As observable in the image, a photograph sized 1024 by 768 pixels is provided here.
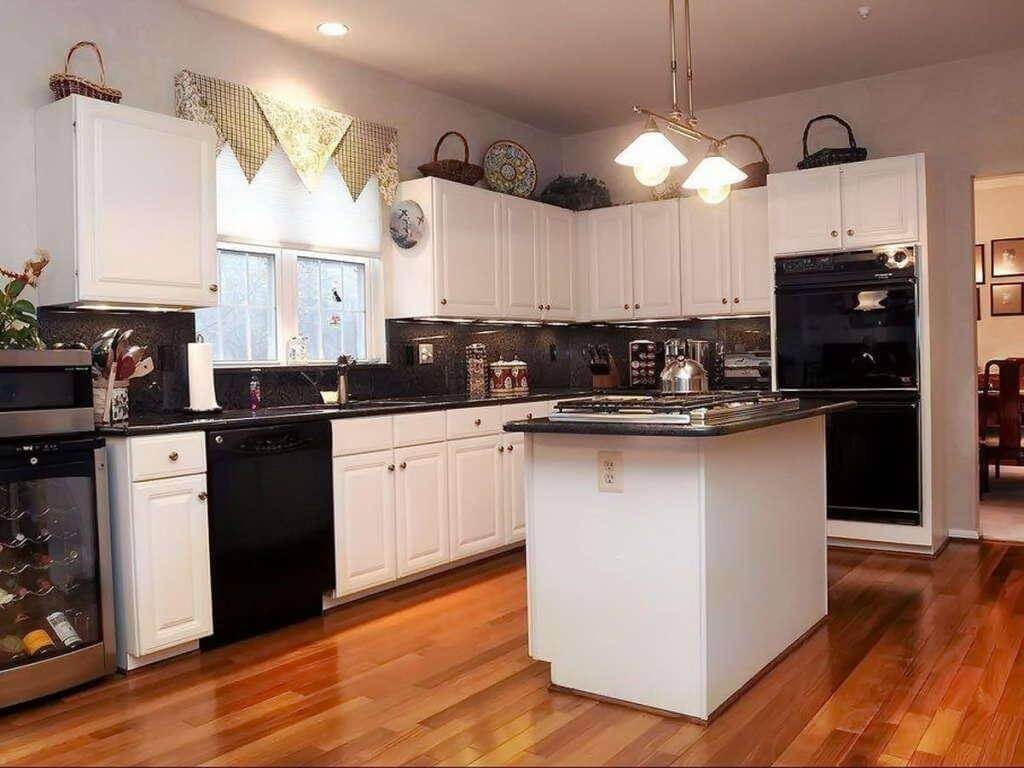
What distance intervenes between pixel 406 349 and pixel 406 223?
711 millimetres

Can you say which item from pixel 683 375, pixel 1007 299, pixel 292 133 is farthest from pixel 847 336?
pixel 1007 299

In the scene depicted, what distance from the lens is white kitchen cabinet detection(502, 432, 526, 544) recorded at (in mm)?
4824

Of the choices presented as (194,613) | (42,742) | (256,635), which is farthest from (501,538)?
(42,742)

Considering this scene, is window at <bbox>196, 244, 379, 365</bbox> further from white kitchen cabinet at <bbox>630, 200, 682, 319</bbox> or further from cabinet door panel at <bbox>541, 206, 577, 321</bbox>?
white kitchen cabinet at <bbox>630, 200, 682, 319</bbox>

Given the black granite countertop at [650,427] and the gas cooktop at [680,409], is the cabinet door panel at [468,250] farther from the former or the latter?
the black granite countertop at [650,427]

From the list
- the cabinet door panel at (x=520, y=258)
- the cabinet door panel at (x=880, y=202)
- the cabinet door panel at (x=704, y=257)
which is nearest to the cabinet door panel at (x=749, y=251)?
the cabinet door panel at (x=704, y=257)

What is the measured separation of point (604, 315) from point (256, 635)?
3.28 meters

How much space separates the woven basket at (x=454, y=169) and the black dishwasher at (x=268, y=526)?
183 centimetres

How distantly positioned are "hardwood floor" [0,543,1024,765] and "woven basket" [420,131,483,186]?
97.6 inches

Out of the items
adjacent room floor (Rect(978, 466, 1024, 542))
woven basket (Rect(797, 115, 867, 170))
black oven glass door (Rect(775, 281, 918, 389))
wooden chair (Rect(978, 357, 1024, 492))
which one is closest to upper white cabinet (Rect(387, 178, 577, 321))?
black oven glass door (Rect(775, 281, 918, 389))

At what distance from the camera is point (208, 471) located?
3.34 meters

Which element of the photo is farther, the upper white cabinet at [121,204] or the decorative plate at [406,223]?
the decorative plate at [406,223]

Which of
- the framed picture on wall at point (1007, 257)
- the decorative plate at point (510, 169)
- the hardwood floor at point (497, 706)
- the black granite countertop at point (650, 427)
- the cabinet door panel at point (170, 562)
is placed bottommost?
the hardwood floor at point (497, 706)

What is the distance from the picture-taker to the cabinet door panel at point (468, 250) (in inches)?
192
